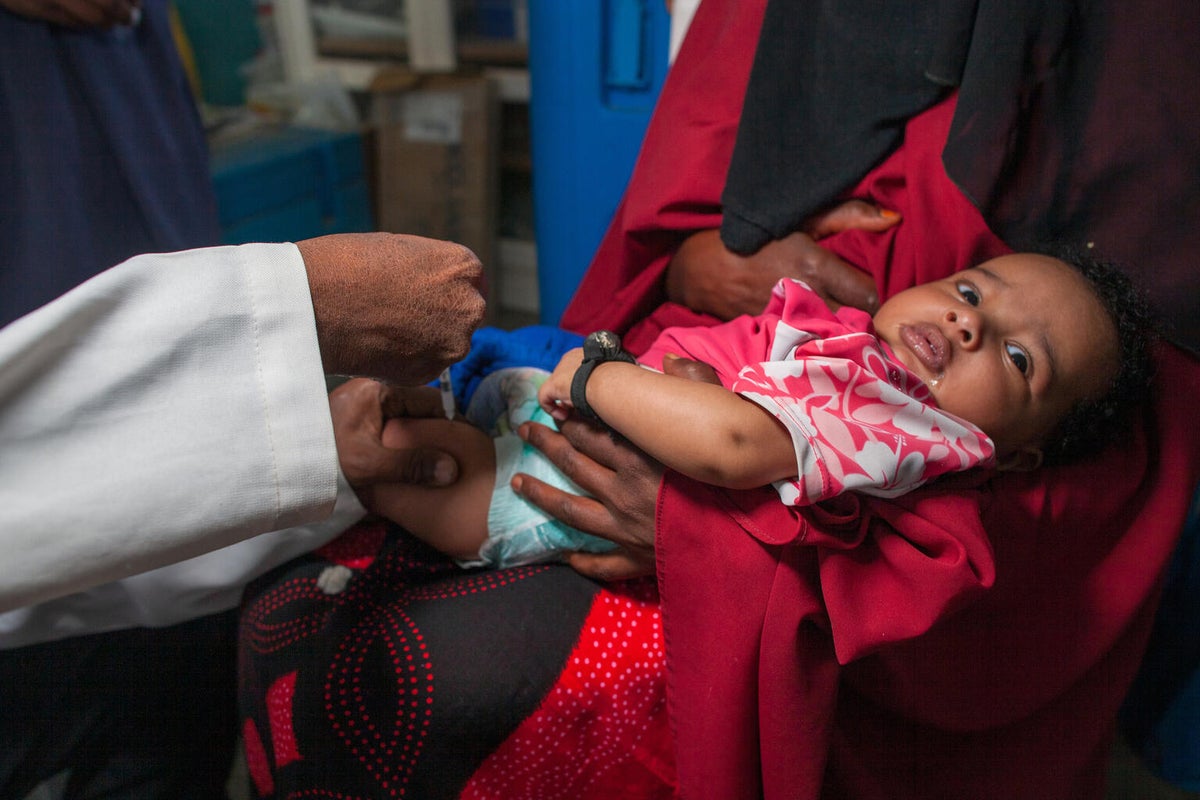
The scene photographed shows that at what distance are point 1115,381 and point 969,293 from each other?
0.18 metres

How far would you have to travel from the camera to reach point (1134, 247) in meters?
0.88

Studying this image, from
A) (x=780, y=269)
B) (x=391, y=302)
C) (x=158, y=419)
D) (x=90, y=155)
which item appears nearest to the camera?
(x=158, y=419)

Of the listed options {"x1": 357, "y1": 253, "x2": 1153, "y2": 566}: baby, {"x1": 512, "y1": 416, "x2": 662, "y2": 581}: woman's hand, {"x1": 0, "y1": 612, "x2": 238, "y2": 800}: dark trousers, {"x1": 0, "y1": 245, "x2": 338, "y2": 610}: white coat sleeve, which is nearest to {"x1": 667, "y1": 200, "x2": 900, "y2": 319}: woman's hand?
{"x1": 357, "y1": 253, "x2": 1153, "y2": 566}: baby

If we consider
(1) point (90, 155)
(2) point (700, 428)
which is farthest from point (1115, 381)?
(1) point (90, 155)

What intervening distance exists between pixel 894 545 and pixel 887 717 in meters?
0.26

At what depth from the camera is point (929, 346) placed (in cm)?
78

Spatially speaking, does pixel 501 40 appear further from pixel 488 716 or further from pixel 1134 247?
pixel 488 716

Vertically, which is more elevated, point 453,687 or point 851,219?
point 851,219

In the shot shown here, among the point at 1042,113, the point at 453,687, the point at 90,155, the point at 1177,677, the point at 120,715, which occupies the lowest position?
the point at 1177,677

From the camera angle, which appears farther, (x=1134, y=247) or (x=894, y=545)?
(x=1134, y=247)

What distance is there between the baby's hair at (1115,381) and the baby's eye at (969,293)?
12 centimetres

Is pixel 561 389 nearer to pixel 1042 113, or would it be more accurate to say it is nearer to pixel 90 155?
pixel 1042 113

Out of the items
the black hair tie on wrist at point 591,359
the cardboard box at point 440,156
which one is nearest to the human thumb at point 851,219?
the black hair tie on wrist at point 591,359

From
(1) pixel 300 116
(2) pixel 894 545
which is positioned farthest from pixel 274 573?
(1) pixel 300 116
